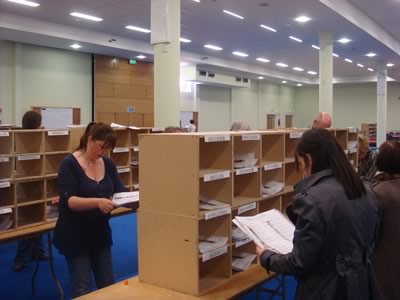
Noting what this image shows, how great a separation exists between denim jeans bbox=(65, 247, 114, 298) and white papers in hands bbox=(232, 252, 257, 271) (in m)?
0.80

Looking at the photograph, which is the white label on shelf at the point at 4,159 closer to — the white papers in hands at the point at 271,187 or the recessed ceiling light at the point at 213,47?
the white papers in hands at the point at 271,187

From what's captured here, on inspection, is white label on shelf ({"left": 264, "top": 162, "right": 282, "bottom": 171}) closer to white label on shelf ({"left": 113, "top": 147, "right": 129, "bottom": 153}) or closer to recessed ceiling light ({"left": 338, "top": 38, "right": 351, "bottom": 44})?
white label on shelf ({"left": 113, "top": 147, "right": 129, "bottom": 153})

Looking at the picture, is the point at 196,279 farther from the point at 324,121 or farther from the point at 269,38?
the point at 269,38

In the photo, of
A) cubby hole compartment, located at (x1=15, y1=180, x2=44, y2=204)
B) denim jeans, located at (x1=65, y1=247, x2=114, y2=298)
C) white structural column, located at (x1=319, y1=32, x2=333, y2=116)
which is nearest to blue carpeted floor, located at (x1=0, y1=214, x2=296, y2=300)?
cubby hole compartment, located at (x1=15, y1=180, x2=44, y2=204)

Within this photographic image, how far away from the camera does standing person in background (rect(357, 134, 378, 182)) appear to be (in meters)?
4.30

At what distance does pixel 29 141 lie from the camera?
4.20 m

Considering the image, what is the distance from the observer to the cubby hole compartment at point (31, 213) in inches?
159

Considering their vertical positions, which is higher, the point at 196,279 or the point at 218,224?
the point at 218,224

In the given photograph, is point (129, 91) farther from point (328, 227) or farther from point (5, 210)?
point (328, 227)

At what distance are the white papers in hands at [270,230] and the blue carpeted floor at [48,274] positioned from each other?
149cm

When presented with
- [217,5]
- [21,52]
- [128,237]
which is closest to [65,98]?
[21,52]

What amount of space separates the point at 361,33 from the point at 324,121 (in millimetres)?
4945

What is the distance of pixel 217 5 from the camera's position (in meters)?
7.97

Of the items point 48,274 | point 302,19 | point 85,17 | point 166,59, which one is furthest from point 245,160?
point 85,17
